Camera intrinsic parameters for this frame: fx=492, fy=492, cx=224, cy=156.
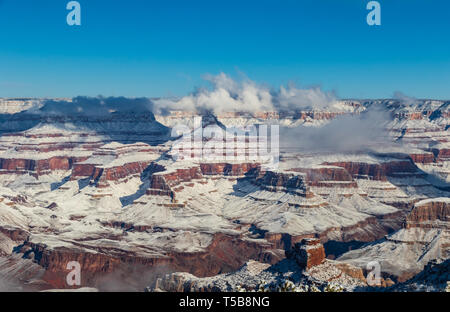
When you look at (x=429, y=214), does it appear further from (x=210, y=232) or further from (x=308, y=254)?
(x=308, y=254)

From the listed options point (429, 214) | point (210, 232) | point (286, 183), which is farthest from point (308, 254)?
A: point (286, 183)

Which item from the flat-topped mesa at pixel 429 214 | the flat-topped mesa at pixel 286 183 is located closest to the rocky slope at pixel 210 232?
the flat-topped mesa at pixel 429 214

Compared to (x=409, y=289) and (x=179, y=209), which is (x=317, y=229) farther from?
(x=409, y=289)

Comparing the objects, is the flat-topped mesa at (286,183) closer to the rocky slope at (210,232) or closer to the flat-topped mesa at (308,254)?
the rocky slope at (210,232)

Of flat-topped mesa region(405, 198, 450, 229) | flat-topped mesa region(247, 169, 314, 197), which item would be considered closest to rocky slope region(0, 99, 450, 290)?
flat-topped mesa region(405, 198, 450, 229)

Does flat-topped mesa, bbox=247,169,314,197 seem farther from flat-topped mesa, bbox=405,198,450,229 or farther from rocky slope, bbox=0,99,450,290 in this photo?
flat-topped mesa, bbox=405,198,450,229
